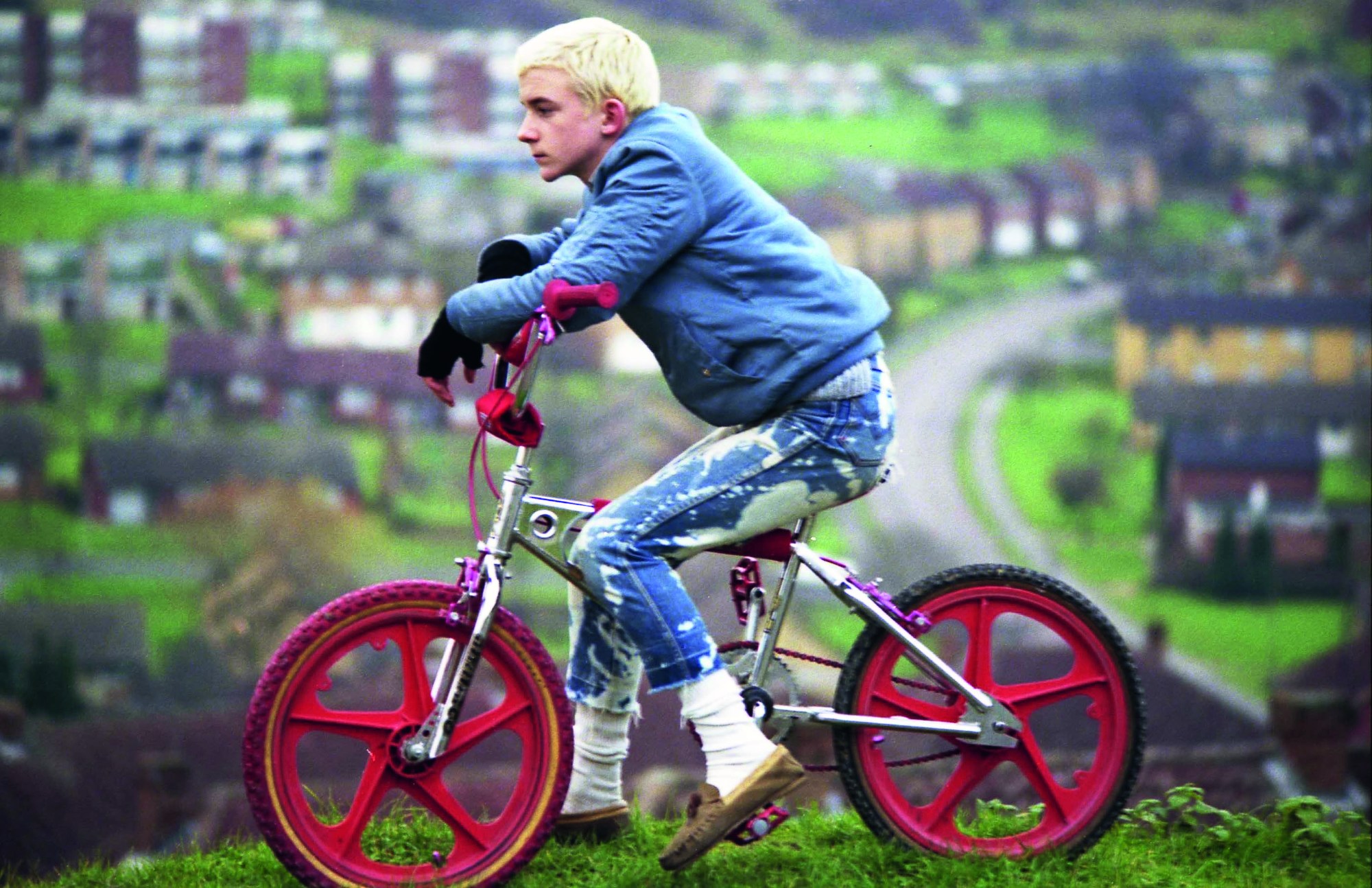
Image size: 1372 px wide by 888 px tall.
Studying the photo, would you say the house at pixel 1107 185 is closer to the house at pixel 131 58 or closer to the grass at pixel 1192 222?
the grass at pixel 1192 222

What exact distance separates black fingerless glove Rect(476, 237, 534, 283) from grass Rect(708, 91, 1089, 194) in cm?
12176

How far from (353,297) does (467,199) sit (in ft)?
41.2

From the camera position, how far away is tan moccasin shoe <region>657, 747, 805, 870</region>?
160 inches

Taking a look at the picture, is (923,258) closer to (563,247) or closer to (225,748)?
(225,748)

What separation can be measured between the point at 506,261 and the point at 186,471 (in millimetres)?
106162

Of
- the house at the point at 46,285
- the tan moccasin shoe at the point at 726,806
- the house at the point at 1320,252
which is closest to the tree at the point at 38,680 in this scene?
the house at the point at 46,285

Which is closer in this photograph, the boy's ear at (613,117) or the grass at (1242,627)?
the boy's ear at (613,117)

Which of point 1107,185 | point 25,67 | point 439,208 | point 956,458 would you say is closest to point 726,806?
point 956,458

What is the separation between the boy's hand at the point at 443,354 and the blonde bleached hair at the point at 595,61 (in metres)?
0.62

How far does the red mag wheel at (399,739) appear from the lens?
4.11m

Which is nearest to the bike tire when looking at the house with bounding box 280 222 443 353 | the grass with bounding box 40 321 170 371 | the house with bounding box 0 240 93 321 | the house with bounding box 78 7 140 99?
the house with bounding box 280 222 443 353

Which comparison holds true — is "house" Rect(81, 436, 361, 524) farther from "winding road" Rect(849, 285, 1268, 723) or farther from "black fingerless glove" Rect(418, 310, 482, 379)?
"black fingerless glove" Rect(418, 310, 482, 379)

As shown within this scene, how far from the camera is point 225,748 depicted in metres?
66.0

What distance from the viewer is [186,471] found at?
106188 mm
